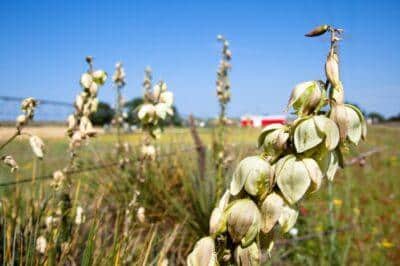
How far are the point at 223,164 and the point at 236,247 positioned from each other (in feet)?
6.86

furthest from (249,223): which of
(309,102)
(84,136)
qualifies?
(84,136)

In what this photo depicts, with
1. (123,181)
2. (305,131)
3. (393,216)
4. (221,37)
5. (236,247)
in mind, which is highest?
(221,37)

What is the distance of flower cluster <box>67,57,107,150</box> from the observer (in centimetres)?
131

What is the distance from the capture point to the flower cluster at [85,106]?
1.31 m

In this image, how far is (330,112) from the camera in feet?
1.70

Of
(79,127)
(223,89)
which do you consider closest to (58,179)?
(79,127)

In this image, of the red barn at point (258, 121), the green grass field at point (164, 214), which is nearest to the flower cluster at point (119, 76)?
the green grass field at point (164, 214)

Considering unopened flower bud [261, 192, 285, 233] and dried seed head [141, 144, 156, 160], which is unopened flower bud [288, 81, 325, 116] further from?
dried seed head [141, 144, 156, 160]

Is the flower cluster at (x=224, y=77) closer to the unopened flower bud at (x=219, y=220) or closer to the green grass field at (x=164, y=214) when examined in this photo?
the green grass field at (x=164, y=214)

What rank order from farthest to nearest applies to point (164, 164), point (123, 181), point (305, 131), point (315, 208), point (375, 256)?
point (315, 208)
point (375, 256)
point (164, 164)
point (123, 181)
point (305, 131)

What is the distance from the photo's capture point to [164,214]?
1584 mm

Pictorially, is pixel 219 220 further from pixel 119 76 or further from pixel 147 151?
pixel 119 76

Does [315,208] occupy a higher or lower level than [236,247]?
lower

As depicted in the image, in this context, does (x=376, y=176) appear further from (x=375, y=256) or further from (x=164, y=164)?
(x=164, y=164)
